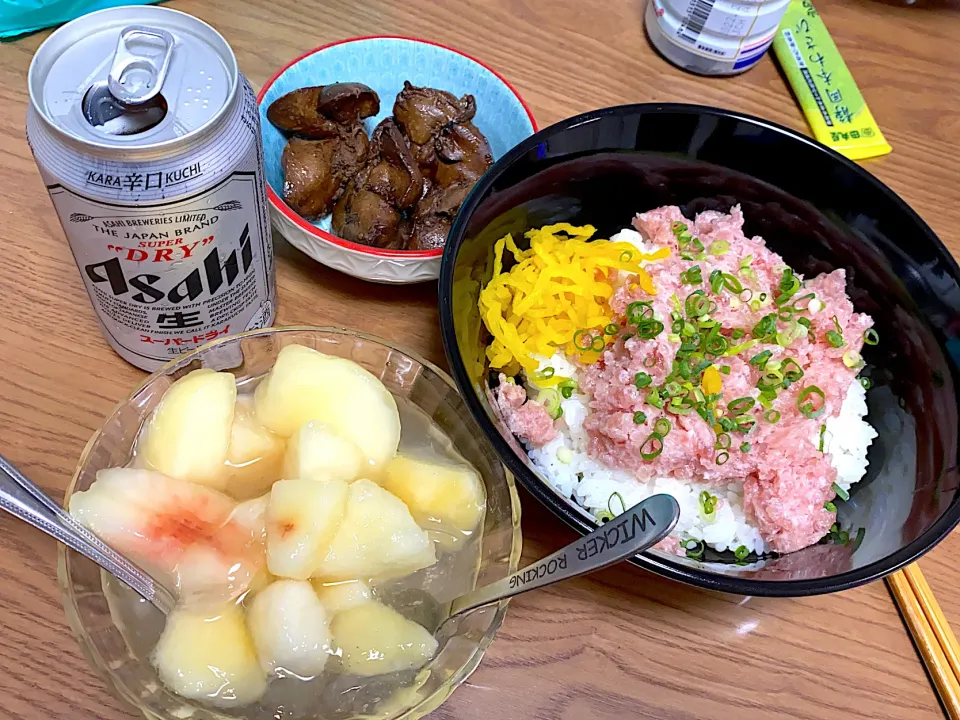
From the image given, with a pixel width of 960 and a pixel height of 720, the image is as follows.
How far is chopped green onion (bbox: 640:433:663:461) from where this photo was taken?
786 millimetres

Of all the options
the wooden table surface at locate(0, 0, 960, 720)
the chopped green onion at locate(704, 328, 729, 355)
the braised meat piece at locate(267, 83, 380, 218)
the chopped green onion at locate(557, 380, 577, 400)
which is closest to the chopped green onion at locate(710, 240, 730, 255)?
the chopped green onion at locate(704, 328, 729, 355)

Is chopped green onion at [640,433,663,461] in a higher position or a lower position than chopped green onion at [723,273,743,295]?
lower

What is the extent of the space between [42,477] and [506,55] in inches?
34.2

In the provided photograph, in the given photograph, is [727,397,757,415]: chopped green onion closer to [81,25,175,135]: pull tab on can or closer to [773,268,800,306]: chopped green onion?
[773,268,800,306]: chopped green onion

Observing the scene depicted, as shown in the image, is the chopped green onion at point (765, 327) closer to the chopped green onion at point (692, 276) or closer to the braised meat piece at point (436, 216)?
the chopped green onion at point (692, 276)

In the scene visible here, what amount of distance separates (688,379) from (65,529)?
0.59 m

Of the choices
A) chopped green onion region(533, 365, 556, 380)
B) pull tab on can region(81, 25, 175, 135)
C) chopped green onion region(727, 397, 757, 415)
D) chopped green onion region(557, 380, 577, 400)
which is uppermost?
pull tab on can region(81, 25, 175, 135)

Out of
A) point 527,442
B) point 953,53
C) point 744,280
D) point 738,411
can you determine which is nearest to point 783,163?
point 744,280

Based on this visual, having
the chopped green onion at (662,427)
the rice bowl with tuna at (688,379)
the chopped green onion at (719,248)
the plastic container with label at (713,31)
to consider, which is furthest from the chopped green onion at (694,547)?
the plastic container with label at (713,31)

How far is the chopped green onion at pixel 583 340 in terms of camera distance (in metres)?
0.88

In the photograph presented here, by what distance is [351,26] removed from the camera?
3.97 feet

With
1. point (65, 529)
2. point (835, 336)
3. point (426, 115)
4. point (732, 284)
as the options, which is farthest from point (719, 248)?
point (65, 529)

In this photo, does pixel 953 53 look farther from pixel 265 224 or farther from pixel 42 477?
pixel 42 477

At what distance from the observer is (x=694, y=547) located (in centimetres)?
81
